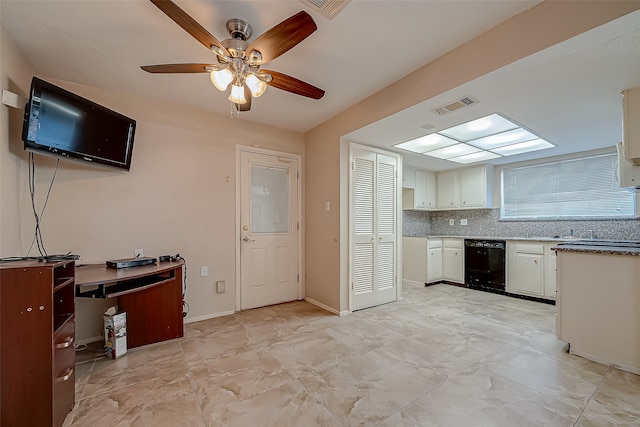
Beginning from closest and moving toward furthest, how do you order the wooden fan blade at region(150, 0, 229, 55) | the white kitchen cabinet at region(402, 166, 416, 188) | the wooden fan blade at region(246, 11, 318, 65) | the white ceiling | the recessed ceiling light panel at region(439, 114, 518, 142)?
the wooden fan blade at region(150, 0, 229, 55) → the wooden fan blade at region(246, 11, 318, 65) → the white ceiling → the recessed ceiling light panel at region(439, 114, 518, 142) → the white kitchen cabinet at region(402, 166, 416, 188)

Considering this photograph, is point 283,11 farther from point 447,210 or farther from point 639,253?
point 447,210

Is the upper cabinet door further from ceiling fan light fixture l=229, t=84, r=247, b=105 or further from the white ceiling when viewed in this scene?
ceiling fan light fixture l=229, t=84, r=247, b=105

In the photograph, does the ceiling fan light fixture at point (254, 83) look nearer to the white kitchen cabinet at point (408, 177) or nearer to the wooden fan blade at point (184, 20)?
the wooden fan blade at point (184, 20)

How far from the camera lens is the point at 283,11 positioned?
1755 mm

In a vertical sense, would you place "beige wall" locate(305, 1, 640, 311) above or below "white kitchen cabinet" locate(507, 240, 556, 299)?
above

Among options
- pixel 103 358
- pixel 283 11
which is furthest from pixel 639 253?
pixel 103 358

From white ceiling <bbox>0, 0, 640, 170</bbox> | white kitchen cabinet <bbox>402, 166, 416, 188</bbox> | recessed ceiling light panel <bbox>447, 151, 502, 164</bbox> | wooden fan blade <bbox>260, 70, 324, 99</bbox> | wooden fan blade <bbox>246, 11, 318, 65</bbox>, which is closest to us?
wooden fan blade <bbox>246, 11, 318, 65</bbox>

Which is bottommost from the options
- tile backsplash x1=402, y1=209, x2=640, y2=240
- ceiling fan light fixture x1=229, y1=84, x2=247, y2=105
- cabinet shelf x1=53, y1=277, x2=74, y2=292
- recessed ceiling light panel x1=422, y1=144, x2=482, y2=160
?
cabinet shelf x1=53, y1=277, x2=74, y2=292

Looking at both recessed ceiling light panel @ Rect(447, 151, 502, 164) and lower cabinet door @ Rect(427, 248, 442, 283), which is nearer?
recessed ceiling light panel @ Rect(447, 151, 502, 164)

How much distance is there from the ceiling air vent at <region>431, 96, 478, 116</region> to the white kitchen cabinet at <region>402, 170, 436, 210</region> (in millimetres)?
2825

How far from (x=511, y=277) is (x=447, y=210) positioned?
184 cm

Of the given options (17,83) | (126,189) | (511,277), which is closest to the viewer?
(17,83)

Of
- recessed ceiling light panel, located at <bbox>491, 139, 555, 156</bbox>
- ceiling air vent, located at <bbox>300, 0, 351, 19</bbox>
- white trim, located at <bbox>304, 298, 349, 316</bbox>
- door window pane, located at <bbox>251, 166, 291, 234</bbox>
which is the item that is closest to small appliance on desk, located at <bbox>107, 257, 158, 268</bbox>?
door window pane, located at <bbox>251, 166, 291, 234</bbox>

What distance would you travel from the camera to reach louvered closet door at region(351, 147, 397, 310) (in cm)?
358
